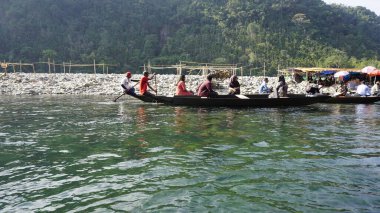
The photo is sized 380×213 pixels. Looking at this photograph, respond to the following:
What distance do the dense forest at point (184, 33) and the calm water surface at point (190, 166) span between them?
47.2 m

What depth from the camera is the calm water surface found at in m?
4.93

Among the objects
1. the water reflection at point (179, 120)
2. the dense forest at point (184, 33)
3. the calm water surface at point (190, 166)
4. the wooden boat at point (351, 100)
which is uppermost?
the dense forest at point (184, 33)

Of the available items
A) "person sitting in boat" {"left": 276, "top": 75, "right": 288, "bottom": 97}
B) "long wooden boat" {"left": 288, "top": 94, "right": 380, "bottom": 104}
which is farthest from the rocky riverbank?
"person sitting in boat" {"left": 276, "top": 75, "right": 288, "bottom": 97}

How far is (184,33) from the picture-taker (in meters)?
72.6

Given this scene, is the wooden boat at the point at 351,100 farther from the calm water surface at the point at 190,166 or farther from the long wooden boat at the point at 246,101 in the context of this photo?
the calm water surface at the point at 190,166

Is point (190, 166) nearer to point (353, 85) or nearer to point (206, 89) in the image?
point (206, 89)

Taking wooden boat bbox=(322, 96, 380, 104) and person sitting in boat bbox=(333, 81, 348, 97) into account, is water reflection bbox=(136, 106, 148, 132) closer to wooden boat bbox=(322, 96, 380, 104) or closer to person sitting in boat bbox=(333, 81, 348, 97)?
wooden boat bbox=(322, 96, 380, 104)

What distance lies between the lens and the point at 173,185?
5.61m

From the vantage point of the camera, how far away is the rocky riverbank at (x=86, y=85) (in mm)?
28484

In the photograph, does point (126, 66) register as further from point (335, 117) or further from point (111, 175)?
point (111, 175)

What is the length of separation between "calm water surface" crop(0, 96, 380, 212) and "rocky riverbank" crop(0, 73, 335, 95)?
1654 centimetres

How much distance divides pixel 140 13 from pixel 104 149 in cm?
7211

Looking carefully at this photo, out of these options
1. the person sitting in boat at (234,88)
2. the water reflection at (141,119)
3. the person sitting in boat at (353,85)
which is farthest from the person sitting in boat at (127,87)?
the person sitting in boat at (353,85)

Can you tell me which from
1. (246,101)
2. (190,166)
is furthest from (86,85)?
(190,166)
